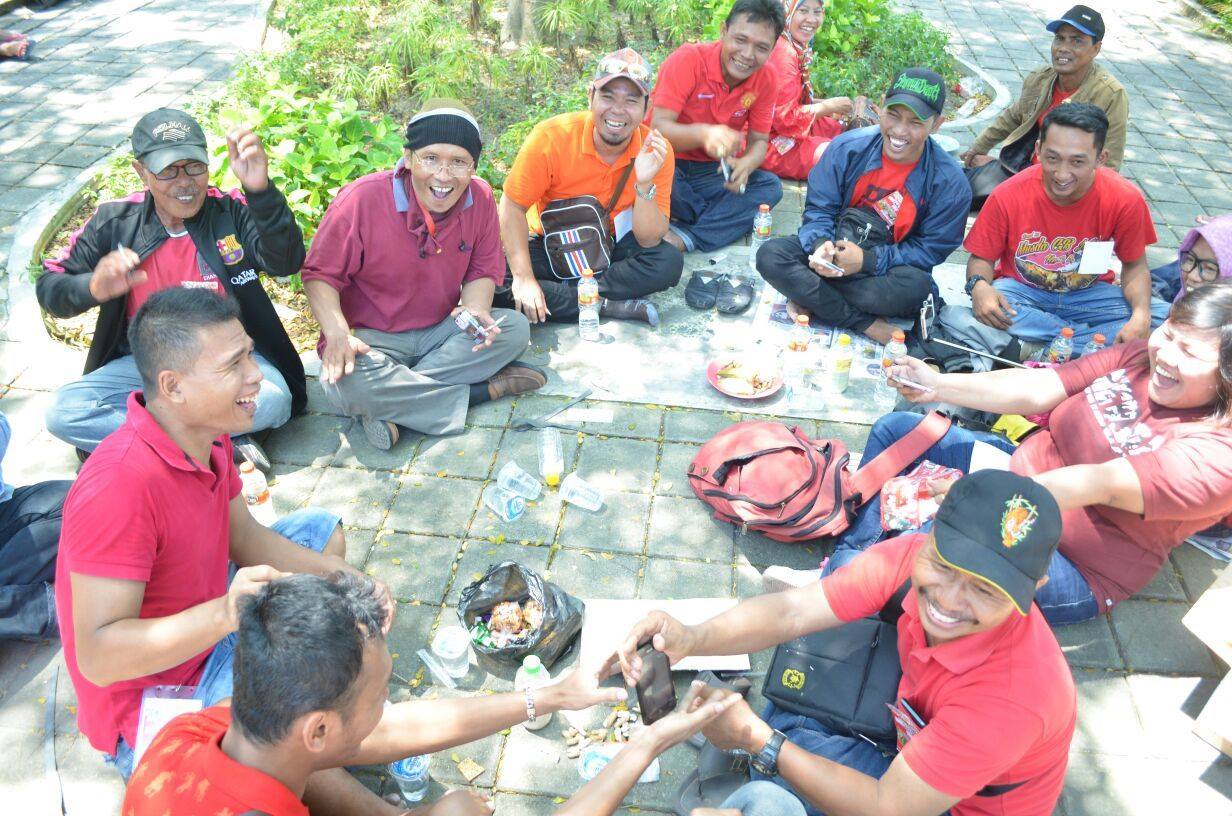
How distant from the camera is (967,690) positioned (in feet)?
8.75

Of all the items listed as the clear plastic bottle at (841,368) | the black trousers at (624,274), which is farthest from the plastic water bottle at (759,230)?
the clear plastic bottle at (841,368)

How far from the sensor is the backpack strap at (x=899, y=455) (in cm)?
422

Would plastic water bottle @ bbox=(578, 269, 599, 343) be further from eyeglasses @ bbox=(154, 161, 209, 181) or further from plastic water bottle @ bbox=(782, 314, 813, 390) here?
eyeglasses @ bbox=(154, 161, 209, 181)

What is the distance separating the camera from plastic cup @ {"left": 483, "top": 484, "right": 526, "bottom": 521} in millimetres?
4520

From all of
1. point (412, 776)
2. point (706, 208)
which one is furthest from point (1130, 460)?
point (706, 208)

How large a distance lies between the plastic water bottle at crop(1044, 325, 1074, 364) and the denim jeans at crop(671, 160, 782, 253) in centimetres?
250

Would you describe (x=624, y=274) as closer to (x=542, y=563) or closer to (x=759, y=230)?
(x=759, y=230)

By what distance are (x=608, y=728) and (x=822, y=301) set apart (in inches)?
132

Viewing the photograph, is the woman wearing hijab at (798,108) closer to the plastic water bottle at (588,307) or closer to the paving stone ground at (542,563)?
the paving stone ground at (542,563)

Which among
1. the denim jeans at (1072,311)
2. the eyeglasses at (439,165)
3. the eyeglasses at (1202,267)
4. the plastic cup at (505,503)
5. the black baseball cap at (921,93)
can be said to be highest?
the black baseball cap at (921,93)

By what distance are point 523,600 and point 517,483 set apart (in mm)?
925

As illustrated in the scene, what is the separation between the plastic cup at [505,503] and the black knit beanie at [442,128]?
6.06 ft

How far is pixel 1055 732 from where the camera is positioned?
104 inches

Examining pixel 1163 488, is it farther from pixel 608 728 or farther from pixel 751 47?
pixel 751 47
